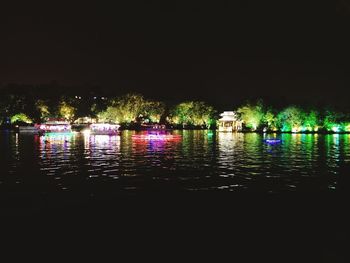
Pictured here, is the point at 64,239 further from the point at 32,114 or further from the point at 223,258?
the point at 32,114

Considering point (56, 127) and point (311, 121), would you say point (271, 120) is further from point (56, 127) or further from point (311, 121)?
point (56, 127)

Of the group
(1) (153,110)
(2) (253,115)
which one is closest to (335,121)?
(2) (253,115)

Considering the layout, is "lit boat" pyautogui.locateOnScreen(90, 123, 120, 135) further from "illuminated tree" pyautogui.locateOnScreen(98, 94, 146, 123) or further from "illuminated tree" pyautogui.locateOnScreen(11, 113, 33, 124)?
"illuminated tree" pyautogui.locateOnScreen(98, 94, 146, 123)

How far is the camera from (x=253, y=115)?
114 metres

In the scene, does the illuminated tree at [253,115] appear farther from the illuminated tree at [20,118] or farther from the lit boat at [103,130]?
the illuminated tree at [20,118]

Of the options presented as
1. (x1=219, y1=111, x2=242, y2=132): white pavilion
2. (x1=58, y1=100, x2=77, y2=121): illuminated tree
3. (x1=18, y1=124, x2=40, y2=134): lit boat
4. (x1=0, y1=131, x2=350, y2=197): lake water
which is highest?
(x1=58, y1=100, x2=77, y2=121): illuminated tree

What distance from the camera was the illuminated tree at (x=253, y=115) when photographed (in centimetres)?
11417

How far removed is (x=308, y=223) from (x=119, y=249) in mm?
7495

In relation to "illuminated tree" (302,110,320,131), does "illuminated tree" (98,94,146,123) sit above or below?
above

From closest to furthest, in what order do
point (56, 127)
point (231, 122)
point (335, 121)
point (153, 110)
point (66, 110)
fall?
point (56, 127) → point (335, 121) → point (231, 122) → point (66, 110) → point (153, 110)

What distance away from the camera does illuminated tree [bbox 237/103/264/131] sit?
114169 millimetres

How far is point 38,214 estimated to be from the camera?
1552 centimetres

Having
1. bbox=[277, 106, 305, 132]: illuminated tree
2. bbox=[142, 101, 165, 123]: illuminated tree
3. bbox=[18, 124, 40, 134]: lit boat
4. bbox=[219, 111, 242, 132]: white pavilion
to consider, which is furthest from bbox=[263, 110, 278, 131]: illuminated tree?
bbox=[18, 124, 40, 134]: lit boat

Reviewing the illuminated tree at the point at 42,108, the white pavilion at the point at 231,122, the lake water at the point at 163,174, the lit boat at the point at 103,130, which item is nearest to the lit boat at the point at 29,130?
the lit boat at the point at 103,130
